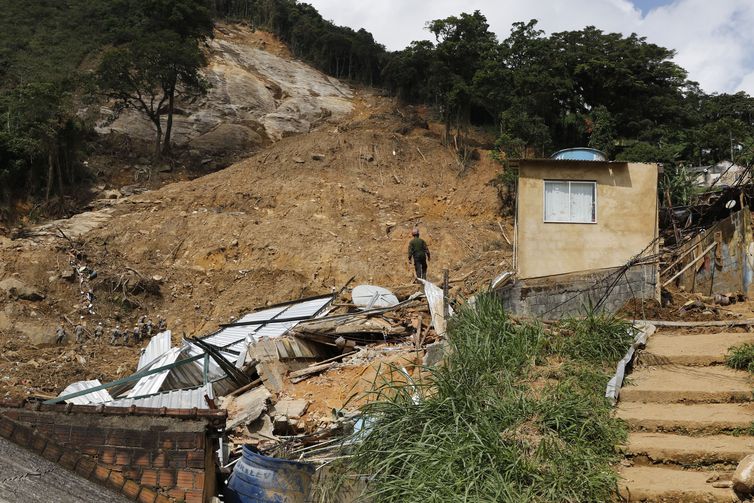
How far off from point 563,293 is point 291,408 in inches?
174

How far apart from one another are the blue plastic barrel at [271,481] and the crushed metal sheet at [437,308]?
3650 millimetres

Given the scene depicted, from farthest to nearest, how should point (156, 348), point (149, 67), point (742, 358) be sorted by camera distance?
point (149, 67)
point (156, 348)
point (742, 358)

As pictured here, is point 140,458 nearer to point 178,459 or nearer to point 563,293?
point 178,459

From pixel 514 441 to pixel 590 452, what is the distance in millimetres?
598

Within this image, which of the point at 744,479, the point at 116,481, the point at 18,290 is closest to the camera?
the point at 116,481

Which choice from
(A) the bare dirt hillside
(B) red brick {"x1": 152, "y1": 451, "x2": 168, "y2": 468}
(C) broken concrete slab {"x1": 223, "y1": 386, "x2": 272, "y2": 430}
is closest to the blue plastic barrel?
(B) red brick {"x1": 152, "y1": 451, "x2": 168, "y2": 468}

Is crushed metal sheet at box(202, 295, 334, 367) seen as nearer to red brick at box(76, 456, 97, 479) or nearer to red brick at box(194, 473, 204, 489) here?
red brick at box(194, 473, 204, 489)

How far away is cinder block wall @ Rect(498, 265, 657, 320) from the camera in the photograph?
33.4 ft

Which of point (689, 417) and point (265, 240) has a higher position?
point (265, 240)

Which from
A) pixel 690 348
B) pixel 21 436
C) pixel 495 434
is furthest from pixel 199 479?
pixel 690 348

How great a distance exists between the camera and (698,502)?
16.7 feet

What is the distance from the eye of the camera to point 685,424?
6125 mm

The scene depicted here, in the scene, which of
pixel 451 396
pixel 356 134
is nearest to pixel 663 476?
pixel 451 396

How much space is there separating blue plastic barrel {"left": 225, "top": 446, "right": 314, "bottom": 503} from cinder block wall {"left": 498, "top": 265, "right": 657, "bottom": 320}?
4.80 meters
